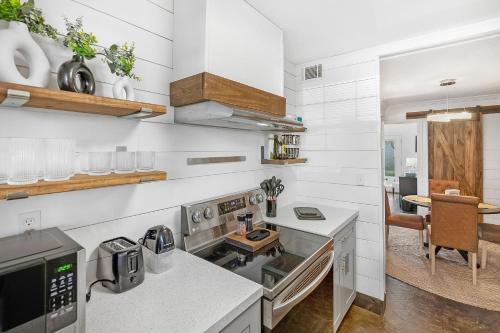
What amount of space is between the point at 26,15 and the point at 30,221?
0.77m

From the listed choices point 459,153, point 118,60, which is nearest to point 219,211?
point 118,60

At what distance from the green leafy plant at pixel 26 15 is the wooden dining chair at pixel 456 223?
3.66 m

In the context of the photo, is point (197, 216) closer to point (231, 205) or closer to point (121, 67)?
point (231, 205)

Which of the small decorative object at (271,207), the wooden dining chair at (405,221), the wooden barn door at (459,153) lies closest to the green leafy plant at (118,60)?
the small decorative object at (271,207)

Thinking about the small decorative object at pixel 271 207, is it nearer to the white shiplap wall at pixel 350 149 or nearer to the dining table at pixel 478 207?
the white shiplap wall at pixel 350 149

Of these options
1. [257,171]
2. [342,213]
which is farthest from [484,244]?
[257,171]

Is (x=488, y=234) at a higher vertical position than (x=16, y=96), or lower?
lower

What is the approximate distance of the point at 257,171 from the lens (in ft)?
7.25

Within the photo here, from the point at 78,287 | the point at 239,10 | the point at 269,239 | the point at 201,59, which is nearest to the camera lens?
the point at 78,287

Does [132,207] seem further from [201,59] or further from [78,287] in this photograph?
[201,59]

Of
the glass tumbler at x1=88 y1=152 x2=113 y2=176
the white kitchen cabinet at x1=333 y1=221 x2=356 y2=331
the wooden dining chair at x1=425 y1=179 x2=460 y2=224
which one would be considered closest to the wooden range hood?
the glass tumbler at x1=88 y1=152 x2=113 y2=176

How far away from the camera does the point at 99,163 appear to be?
1086 mm

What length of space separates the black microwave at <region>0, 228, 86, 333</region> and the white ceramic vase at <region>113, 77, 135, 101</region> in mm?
638

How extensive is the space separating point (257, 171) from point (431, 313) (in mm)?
2070
